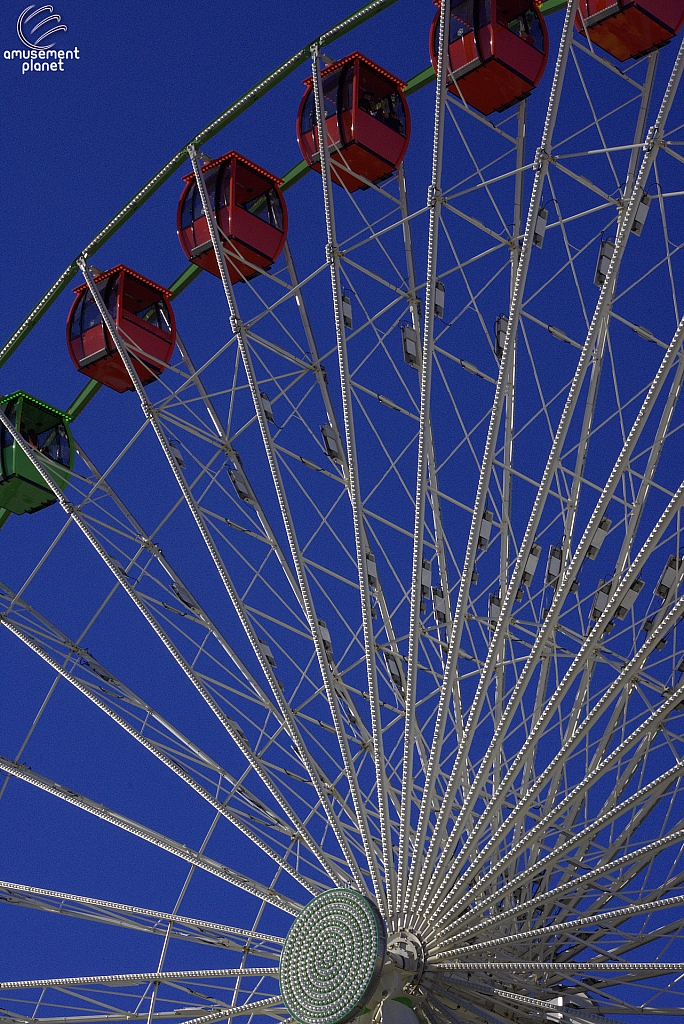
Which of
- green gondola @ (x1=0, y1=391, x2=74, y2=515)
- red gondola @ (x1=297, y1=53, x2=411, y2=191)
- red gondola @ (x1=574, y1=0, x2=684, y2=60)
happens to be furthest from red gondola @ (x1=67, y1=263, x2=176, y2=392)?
red gondola @ (x1=574, y1=0, x2=684, y2=60)

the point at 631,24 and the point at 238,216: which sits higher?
the point at 631,24

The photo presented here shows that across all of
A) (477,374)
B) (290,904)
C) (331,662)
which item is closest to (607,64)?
(477,374)

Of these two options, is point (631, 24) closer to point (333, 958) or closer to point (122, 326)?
point (122, 326)

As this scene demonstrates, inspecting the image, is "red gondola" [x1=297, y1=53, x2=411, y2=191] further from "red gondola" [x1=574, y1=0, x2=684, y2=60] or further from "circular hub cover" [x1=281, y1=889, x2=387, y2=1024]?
"circular hub cover" [x1=281, y1=889, x2=387, y2=1024]

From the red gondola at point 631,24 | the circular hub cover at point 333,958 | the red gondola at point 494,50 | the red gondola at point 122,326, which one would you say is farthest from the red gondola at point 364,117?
the circular hub cover at point 333,958

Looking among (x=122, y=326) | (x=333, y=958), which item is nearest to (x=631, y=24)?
(x=122, y=326)

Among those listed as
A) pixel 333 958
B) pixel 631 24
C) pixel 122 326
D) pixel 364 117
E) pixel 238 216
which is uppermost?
pixel 631 24

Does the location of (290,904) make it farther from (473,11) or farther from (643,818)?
(473,11)

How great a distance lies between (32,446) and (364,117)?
7032 millimetres

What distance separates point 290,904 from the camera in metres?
21.2

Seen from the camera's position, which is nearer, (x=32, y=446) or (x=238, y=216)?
(x=238, y=216)

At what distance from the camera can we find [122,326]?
80.7 feet

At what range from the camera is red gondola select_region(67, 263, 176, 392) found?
80.9 ft

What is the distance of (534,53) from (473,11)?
105 centimetres
